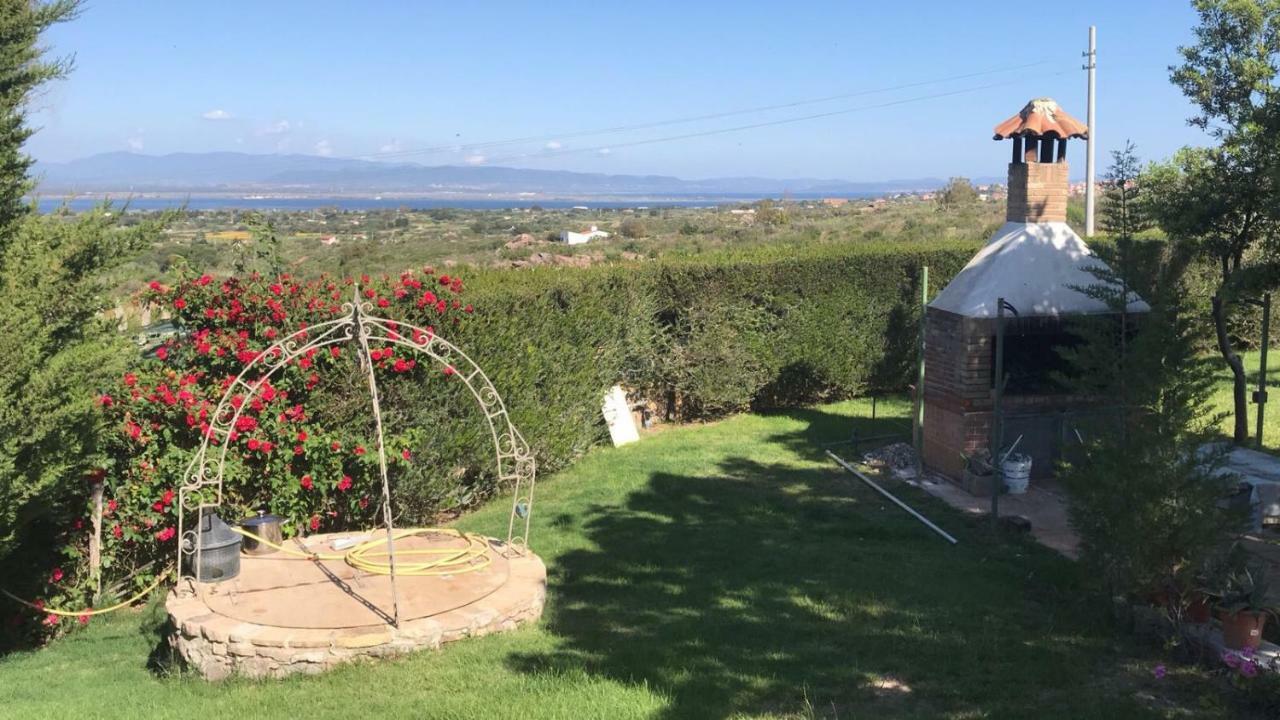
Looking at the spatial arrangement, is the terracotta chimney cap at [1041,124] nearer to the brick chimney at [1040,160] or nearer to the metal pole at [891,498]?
the brick chimney at [1040,160]

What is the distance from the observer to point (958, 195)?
156 feet

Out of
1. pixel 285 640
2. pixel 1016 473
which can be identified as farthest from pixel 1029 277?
pixel 285 640

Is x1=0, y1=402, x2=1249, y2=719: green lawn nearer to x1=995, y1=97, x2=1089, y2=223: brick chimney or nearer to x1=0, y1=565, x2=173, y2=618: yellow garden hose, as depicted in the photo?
x1=0, y1=565, x2=173, y2=618: yellow garden hose

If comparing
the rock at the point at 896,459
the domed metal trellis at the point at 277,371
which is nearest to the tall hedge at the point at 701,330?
the domed metal trellis at the point at 277,371

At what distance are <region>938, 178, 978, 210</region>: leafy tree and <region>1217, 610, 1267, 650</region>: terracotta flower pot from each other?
42913 millimetres

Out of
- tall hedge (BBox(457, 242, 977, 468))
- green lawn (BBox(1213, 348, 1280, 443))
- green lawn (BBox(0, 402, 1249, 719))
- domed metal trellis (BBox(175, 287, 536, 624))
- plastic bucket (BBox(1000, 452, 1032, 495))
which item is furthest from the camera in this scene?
green lawn (BBox(1213, 348, 1280, 443))

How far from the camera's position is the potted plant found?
5086 millimetres

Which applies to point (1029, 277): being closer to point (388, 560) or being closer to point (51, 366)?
point (388, 560)

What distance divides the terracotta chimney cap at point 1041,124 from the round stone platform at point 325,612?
7.34 meters

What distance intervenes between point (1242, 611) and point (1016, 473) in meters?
4.24

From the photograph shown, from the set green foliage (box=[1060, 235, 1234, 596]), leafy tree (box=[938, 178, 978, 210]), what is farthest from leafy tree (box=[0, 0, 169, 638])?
leafy tree (box=[938, 178, 978, 210])

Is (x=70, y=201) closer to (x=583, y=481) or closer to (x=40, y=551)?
(x=40, y=551)

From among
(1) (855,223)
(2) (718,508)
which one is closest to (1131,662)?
(2) (718,508)

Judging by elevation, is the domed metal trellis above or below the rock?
above
